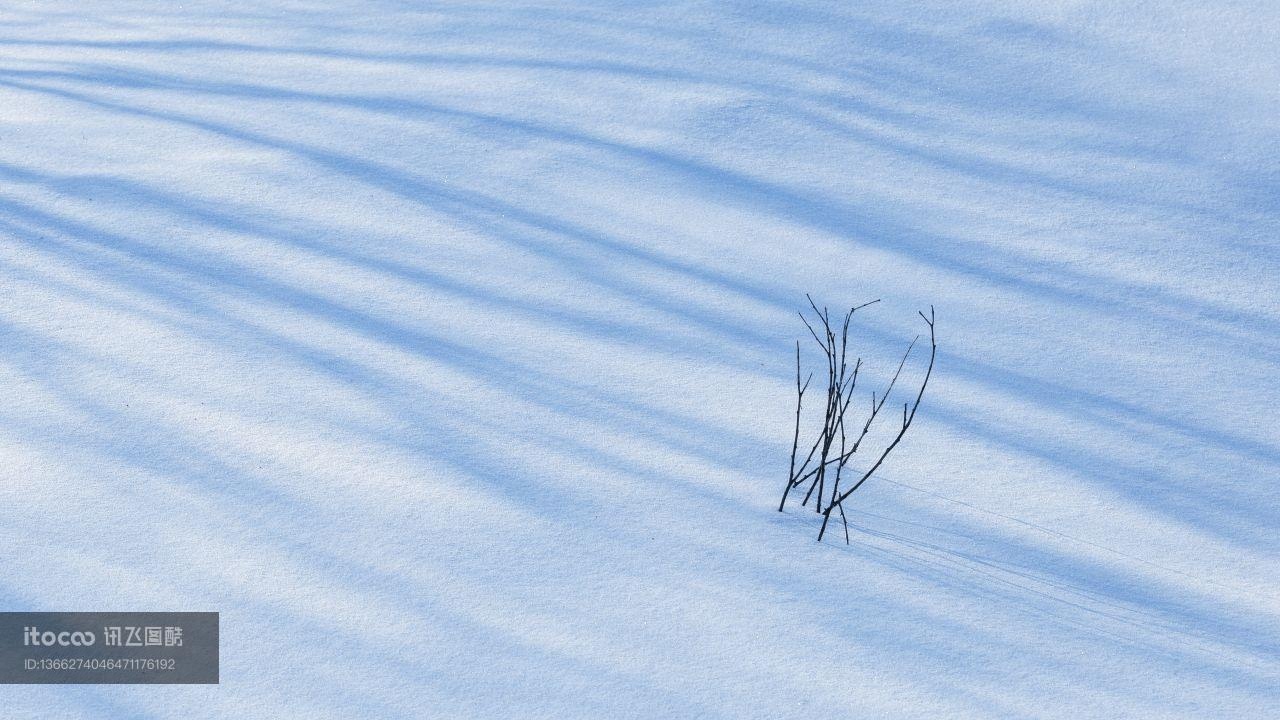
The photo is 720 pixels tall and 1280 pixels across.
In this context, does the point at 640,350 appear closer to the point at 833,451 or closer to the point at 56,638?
the point at 833,451

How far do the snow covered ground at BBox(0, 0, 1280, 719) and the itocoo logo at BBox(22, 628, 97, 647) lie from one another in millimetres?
64

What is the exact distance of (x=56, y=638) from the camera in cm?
192

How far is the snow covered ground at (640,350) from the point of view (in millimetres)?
1965

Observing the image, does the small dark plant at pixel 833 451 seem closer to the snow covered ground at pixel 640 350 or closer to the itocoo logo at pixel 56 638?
the snow covered ground at pixel 640 350

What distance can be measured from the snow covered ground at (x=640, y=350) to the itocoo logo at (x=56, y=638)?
0.06m

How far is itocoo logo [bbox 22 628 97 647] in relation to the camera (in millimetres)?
1910

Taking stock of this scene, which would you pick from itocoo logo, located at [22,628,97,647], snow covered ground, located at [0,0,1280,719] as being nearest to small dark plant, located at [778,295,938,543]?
snow covered ground, located at [0,0,1280,719]

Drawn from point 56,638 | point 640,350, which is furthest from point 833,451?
point 56,638

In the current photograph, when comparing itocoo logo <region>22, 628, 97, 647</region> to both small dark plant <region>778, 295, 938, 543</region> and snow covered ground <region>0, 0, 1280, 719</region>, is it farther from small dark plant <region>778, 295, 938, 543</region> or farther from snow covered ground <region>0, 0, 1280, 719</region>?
small dark plant <region>778, 295, 938, 543</region>

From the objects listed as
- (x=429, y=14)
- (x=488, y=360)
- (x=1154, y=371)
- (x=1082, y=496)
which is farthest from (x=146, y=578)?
(x=429, y=14)

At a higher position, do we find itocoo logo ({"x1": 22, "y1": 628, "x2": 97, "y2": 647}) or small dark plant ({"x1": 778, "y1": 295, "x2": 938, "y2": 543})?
small dark plant ({"x1": 778, "y1": 295, "x2": 938, "y2": 543})

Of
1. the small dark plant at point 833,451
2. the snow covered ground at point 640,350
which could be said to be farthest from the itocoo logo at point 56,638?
the small dark plant at point 833,451

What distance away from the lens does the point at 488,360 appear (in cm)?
268

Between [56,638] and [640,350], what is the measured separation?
4.39 ft
